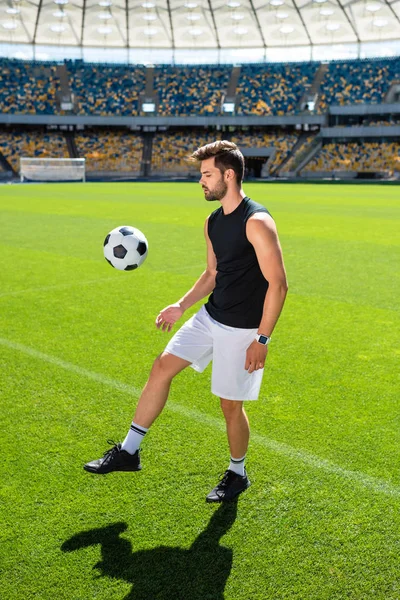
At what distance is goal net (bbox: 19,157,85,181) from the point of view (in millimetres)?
50562

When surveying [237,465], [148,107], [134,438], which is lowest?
[237,465]

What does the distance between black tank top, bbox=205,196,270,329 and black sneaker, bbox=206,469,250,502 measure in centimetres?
92

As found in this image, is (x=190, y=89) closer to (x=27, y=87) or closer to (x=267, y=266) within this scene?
(x=27, y=87)

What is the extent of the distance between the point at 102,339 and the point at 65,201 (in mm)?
22502

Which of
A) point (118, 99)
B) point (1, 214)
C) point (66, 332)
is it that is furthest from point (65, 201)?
point (118, 99)

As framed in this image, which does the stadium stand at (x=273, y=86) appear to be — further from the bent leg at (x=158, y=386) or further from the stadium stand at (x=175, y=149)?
the bent leg at (x=158, y=386)

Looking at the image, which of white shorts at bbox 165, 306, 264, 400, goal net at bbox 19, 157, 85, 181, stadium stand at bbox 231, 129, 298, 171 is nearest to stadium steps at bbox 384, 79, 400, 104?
stadium stand at bbox 231, 129, 298, 171

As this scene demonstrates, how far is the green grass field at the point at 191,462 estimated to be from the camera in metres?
3.02

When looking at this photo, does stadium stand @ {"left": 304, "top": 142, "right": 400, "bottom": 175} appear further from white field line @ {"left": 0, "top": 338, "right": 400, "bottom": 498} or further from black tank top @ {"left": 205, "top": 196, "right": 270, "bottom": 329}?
black tank top @ {"left": 205, "top": 196, "right": 270, "bottom": 329}

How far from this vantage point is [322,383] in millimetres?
5586

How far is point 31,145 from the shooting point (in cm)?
6003

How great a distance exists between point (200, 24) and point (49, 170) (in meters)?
21.5

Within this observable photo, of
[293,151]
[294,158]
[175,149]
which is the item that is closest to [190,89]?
[175,149]

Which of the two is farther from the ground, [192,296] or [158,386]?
[192,296]
